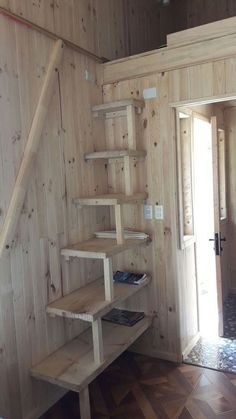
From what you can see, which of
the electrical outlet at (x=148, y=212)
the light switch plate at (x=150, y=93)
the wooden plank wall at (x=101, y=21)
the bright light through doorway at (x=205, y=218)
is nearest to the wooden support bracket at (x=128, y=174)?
the electrical outlet at (x=148, y=212)

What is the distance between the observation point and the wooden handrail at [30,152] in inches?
77.9

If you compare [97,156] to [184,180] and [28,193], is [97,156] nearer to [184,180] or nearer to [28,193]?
[28,193]

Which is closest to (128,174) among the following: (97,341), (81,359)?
(97,341)

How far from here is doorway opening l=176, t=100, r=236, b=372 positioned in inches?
114

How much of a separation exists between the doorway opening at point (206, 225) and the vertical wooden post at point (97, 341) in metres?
0.95

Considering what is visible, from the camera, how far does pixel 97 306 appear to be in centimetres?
221

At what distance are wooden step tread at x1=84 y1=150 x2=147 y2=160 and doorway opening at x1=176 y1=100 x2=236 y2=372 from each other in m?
0.31

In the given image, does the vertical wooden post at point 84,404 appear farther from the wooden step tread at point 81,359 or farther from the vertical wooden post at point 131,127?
the vertical wooden post at point 131,127

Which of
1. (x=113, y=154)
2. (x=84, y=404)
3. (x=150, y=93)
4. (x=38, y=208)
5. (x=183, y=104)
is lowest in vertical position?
(x=84, y=404)

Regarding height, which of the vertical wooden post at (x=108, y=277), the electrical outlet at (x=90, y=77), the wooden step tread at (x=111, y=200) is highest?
the electrical outlet at (x=90, y=77)

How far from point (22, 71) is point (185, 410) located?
2.32m

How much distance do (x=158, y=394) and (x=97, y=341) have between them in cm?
63

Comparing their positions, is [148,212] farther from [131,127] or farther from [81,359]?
[81,359]

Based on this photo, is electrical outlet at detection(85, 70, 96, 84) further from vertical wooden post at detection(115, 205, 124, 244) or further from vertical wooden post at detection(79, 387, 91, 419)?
vertical wooden post at detection(79, 387, 91, 419)
